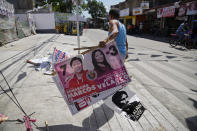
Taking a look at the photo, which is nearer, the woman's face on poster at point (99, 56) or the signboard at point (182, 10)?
the woman's face on poster at point (99, 56)

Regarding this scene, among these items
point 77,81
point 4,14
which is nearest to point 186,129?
point 77,81

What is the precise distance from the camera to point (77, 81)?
2.34m

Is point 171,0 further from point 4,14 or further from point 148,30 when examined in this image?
point 4,14

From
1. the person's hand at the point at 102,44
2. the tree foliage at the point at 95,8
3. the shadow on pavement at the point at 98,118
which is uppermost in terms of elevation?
the tree foliage at the point at 95,8

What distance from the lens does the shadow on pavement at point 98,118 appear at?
269 centimetres

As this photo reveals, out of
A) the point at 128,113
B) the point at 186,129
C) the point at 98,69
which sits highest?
the point at 98,69

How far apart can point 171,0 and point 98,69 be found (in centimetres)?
2555

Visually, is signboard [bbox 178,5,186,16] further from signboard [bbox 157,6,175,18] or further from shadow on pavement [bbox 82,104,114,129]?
shadow on pavement [bbox 82,104,114,129]

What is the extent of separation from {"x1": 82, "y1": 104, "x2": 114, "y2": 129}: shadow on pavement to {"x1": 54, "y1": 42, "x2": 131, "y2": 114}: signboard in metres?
0.51

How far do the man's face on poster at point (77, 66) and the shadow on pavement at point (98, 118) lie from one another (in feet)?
3.50

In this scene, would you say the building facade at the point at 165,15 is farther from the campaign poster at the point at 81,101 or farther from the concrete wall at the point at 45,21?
the campaign poster at the point at 81,101

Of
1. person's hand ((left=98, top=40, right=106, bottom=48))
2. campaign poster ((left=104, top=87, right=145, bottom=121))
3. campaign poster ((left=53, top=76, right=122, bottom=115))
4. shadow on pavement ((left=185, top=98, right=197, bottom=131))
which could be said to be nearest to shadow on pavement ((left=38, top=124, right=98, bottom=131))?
campaign poster ((left=53, top=76, right=122, bottom=115))

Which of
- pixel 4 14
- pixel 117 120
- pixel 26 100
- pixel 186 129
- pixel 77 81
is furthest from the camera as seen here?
pixel 4 14

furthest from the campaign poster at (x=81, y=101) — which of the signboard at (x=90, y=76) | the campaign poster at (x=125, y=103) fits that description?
the campaign poster at (x=125, y=103)
